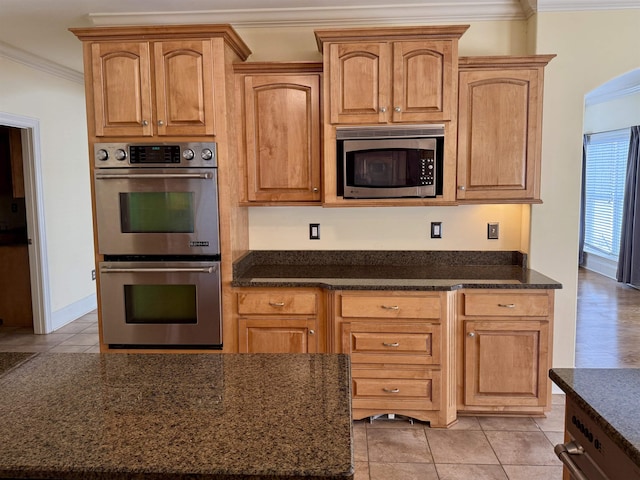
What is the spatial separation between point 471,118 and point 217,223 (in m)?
1.64

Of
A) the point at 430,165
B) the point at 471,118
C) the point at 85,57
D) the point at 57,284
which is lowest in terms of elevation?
the point at 57,284

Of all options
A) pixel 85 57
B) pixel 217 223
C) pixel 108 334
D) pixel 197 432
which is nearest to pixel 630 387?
pixel 197 432

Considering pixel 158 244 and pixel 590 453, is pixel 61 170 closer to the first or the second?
pixel 158 244

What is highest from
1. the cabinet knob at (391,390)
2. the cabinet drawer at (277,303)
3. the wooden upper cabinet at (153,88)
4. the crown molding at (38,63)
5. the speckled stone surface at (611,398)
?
the crown molding at (38,63)

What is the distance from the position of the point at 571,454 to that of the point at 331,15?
9.57ft

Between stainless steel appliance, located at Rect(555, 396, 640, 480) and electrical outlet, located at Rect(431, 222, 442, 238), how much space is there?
213cm

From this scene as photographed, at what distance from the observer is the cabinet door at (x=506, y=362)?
3.01m

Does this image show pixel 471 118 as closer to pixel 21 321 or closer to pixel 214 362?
pixel 214 362

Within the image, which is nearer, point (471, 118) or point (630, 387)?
point (630, 387)

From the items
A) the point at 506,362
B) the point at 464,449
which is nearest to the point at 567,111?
the point at 506,362

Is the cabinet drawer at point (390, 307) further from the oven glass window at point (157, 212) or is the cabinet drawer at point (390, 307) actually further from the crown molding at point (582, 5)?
the crown molding at point (582, 5)

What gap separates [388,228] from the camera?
3.58 metres

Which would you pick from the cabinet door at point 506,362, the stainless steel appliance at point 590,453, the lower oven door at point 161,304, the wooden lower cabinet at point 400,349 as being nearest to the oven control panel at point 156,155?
the lower oven door at point 161,304

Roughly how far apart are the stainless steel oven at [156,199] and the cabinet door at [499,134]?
1510 mm
